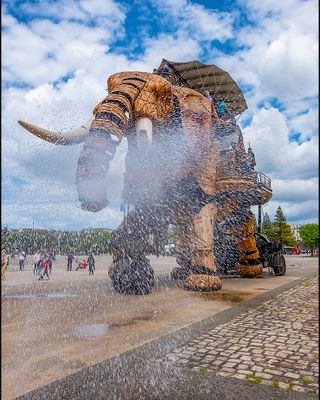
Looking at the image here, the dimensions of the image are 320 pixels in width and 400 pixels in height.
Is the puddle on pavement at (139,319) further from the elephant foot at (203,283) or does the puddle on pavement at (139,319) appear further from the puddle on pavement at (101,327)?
the elephant foot at (203,283)

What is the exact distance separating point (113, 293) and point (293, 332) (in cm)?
352

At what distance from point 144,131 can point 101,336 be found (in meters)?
3.23

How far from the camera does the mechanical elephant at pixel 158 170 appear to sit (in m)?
6.11

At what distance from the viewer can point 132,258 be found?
6.89m

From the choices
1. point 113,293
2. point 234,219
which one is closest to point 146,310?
point 113,293

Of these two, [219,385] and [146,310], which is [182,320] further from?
[219,385]

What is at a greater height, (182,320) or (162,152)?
(162,152)

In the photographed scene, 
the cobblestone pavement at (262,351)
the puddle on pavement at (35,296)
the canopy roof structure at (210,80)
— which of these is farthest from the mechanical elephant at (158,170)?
the canopy roof structure at (210,80)

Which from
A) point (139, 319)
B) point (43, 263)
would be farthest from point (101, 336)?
point (43, 263)

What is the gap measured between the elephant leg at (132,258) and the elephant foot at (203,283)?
29.9 inches

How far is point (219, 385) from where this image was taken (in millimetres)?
2654

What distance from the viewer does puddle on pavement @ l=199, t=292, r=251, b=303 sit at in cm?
629

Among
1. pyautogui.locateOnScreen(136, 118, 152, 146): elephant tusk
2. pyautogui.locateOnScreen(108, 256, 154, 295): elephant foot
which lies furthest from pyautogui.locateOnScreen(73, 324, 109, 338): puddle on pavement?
pyautogui.locateOnScreen(136, 118, 152, 146): elephant tusk

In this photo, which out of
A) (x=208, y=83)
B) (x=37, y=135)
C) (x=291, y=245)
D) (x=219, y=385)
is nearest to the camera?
(x=219, y=385)
